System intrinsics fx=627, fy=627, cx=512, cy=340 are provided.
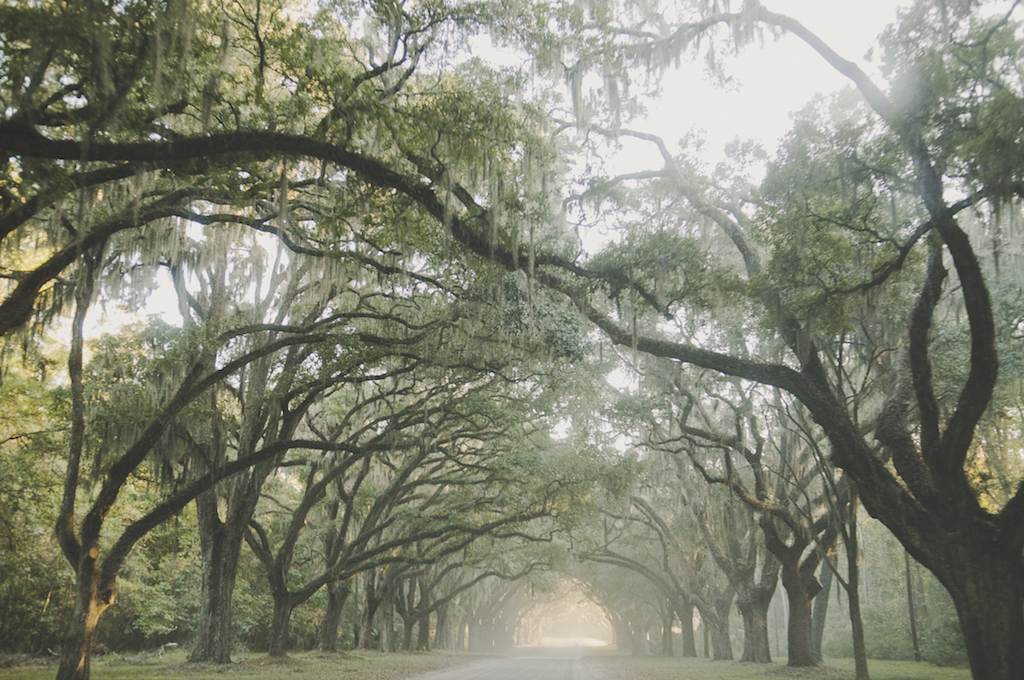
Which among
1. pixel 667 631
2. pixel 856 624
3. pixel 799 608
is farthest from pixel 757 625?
pixel 667 631

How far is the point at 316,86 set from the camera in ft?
24.4

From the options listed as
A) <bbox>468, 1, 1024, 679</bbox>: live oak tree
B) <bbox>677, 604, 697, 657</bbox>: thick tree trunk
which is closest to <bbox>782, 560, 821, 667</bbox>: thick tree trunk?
<bbox>468, 1, 1024, 679</bbox>: live oak tree

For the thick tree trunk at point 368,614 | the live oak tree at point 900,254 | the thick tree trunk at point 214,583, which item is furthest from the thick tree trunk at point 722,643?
the thick tree trunk at point 214,583

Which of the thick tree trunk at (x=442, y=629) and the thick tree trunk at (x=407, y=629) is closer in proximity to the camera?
the thick tree trunk at (x=407, y=629)

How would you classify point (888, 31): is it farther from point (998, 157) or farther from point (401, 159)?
point (401, 159)

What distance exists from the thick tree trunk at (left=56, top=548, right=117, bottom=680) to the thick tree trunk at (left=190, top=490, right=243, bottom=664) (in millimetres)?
3474

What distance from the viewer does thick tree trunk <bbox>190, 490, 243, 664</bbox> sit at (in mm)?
13633

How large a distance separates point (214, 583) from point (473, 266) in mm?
9765

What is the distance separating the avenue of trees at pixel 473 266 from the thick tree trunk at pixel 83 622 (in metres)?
0.04

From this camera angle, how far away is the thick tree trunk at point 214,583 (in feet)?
44.7

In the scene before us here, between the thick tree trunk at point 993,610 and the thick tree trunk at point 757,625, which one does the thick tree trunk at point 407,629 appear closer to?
the thick tree trunk at point 757,625

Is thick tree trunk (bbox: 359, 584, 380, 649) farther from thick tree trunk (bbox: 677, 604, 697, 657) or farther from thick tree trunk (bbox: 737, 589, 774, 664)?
thick tree trunk (bbox: 677, 604, 697, 657)

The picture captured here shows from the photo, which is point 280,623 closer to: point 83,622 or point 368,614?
point 368,614

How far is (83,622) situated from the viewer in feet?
31.8
